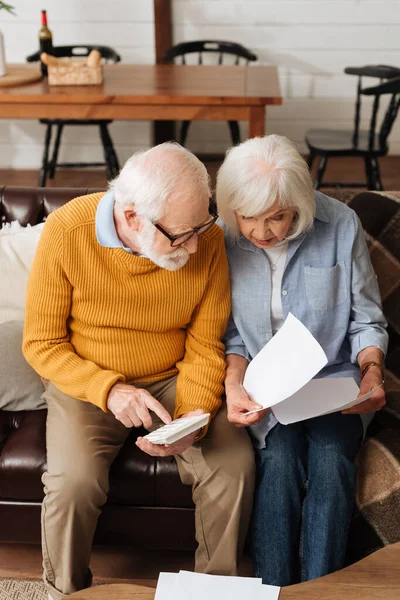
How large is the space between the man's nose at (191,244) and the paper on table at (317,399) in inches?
16.3

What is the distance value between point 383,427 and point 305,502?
30cm

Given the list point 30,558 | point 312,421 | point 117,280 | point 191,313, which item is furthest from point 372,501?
point 30,558

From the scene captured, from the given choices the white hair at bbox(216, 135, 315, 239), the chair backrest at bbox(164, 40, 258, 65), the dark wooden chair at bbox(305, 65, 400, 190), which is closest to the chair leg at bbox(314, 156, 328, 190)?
the dark wooden chair at bbox(305, 65, 400, 190)

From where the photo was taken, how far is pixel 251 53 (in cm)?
437

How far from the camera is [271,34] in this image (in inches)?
180

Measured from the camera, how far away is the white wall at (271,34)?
14.8 ft

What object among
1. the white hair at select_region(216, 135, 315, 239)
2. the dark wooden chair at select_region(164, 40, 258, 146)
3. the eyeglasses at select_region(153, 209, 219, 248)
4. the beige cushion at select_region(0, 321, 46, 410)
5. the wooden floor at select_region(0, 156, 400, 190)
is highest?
the white hair at select_region(216, 135, 315, 239)

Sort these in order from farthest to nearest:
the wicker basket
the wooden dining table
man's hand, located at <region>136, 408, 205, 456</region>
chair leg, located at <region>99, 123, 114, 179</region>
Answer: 1. chair leg, located at <region>99, 123, 114, 179</region>
2. the wicker basket
3. the wooden dining table
4. man's hand, located at <region>136, 408, 205, 456</region>

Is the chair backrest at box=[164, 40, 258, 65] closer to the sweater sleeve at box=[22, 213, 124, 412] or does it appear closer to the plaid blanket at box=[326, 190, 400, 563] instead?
the plaid blanket at box=[326, 190, 400, 563]

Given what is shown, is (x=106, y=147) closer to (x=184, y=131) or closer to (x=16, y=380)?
(x=184, y=131)

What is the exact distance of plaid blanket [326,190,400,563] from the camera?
1.68 m

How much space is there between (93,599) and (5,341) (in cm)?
85

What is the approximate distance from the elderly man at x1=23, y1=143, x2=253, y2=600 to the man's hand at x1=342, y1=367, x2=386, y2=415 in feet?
0.90

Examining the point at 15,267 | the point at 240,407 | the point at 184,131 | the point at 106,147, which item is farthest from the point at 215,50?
the point at 240,407
